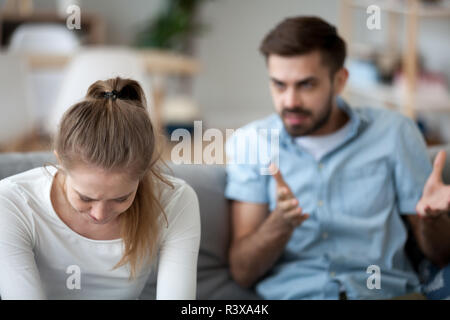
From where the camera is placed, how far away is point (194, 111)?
13.5 feet

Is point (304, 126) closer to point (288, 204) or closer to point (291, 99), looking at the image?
point (291, 99)

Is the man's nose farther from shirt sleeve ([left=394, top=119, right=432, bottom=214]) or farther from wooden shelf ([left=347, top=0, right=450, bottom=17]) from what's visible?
wooden shelf ([left=347, top=0, right=450, bottom=17])

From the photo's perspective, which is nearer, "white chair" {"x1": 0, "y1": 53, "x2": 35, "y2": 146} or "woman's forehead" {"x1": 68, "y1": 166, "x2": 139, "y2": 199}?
"woman's forehead" {"x1": 68, "y1": 166, "x2": 139, "y2": 199}

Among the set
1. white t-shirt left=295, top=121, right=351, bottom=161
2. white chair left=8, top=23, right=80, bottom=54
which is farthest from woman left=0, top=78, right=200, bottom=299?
white chair left=8, top=23, right=80, bottom=54

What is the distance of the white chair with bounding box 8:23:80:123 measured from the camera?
3.24 metres

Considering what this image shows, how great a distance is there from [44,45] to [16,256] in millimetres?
3439

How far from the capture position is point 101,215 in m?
0.88

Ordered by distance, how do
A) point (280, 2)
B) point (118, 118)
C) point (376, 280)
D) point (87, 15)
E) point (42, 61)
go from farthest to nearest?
point (280, 2)
point (87, 15)
point (42, 61)
point (376, 280)
point (118, 118)

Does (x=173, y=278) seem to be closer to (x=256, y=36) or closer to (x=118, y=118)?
(x=118, y=118)

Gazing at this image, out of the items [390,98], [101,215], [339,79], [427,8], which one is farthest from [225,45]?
[101,215]

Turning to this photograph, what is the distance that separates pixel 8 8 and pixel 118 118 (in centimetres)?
427

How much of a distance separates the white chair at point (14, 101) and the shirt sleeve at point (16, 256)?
179 centimetres

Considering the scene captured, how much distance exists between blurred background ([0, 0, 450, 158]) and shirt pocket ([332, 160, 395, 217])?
0.46 metres

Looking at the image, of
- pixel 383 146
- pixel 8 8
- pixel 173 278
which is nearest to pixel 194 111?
pixel 8 8
